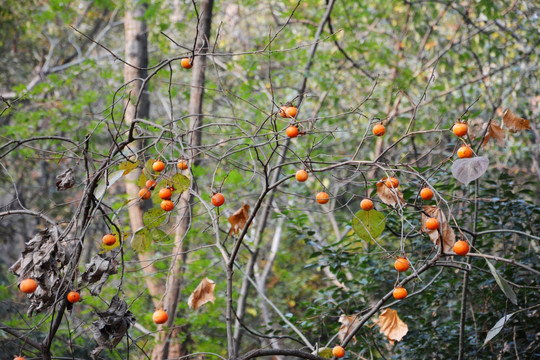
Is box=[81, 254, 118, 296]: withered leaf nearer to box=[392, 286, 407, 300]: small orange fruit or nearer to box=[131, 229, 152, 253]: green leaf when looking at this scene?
box=[131, 229, 152, 253]: green leaf

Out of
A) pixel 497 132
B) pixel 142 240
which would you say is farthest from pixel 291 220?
pixel 497 132

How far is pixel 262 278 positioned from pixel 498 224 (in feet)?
9.35

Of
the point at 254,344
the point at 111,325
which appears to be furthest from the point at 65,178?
the point at 254,344

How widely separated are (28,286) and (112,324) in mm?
266

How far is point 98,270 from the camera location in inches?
61.0

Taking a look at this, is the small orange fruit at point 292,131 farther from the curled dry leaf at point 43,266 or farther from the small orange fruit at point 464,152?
the curled dry leaf at point 43,266

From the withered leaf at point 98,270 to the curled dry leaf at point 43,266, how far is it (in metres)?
0.07

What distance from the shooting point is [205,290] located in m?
1.62

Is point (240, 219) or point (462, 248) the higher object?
point (240, 219)

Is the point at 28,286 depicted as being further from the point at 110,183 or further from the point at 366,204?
the point at 366,204

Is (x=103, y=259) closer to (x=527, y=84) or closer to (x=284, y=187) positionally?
(x=284, y=187)

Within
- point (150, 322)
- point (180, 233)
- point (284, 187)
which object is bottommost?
point (150, 322)

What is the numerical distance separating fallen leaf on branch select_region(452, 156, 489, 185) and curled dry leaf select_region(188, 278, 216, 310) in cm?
79

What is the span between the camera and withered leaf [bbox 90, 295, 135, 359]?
1515 mm
